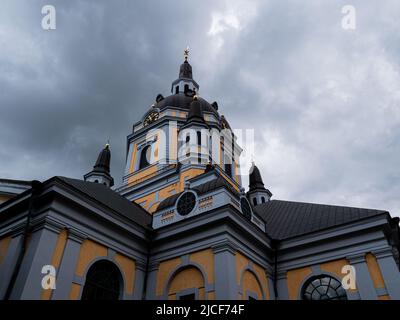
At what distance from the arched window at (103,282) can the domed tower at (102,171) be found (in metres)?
17.9

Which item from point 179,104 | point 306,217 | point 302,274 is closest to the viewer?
point 302,274

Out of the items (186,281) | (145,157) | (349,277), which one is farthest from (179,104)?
(349,277)

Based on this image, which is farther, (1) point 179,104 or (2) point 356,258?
(1) point 179,104

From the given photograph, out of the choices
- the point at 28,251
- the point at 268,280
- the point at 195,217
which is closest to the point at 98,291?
the point at 28,251

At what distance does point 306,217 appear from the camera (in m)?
15.6

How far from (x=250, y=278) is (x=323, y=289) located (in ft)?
9.19

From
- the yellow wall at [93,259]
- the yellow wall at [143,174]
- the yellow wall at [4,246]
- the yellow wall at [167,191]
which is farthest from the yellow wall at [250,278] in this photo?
the yellow wall at [143,174]

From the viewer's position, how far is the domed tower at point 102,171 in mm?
29016

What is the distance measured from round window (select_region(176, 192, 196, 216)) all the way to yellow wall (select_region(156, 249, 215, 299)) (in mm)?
1714

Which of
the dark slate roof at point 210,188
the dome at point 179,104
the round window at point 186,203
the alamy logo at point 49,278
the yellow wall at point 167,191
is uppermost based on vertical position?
the dome at point 179,104

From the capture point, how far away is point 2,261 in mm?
10297

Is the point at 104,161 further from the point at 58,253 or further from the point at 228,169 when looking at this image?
the point at 58,253

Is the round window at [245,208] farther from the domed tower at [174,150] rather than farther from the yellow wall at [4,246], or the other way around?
the yellow wall at [4,246]
